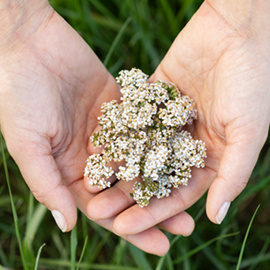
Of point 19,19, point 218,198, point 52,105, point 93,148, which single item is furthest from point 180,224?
point 19,19

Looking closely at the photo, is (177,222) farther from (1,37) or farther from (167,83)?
(1,37)

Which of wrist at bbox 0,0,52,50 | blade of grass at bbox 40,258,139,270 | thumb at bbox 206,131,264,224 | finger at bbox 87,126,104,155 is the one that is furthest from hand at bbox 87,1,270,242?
wrist at bbox 0,0,52,50

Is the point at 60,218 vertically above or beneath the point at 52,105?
beneath

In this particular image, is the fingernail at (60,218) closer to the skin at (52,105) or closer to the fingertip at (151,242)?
the skin at (52,105)

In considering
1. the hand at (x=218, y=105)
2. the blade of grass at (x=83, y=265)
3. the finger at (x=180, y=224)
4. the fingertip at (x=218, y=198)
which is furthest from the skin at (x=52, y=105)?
the blade of grass at (x=83, y=265)

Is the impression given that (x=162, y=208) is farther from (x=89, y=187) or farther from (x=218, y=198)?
(x=89, y=187)

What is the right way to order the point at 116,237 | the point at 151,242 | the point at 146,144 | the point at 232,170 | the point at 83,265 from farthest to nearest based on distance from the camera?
the point at 116,237 < the point at 83,265 < the point at 146,144 < the point at 151,242 < the point at 232,170

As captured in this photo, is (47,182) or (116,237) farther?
(116,237)
